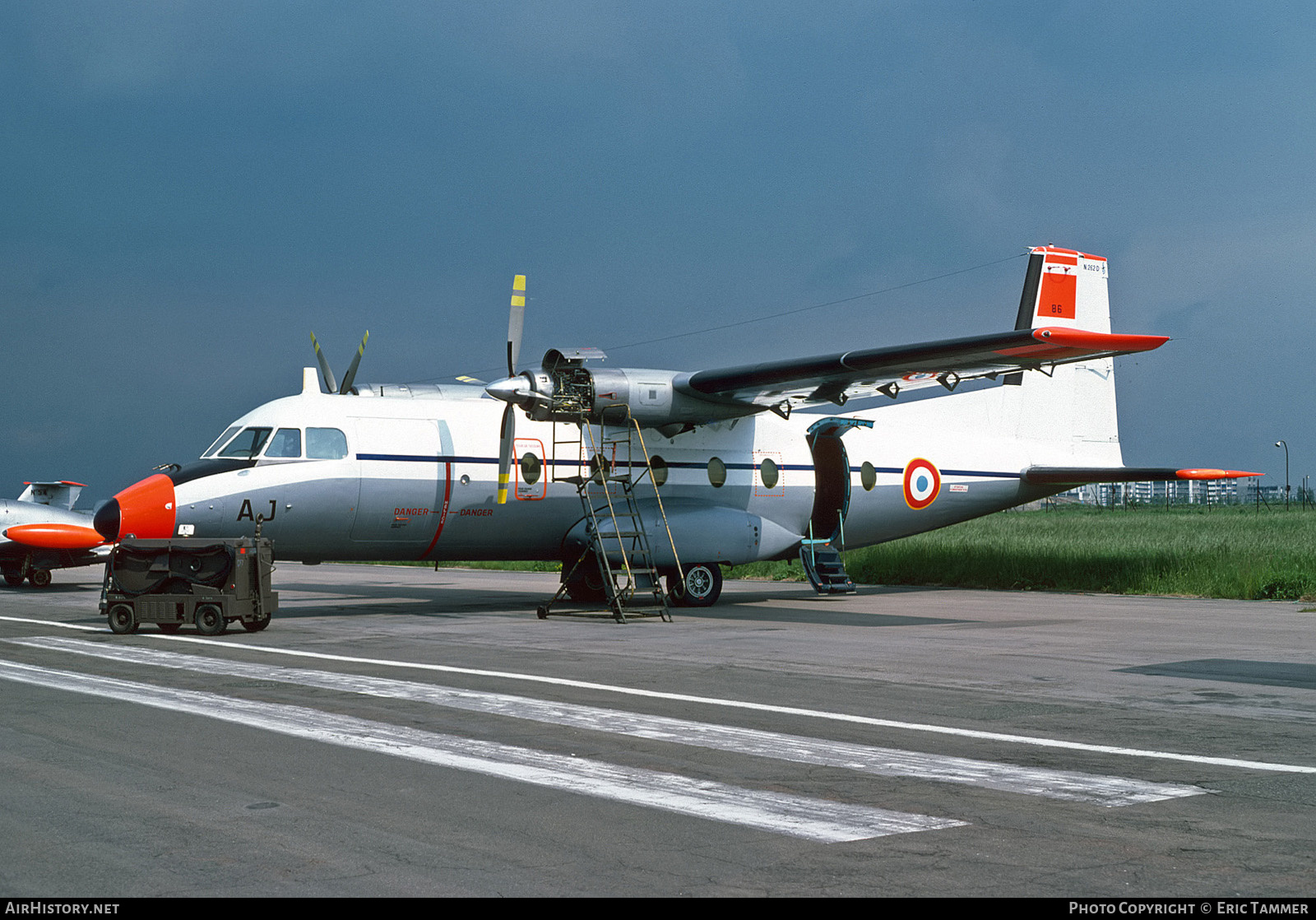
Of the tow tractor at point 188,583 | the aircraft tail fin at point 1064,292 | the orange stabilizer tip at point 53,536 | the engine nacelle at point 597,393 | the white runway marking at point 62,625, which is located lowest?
the white runway marking at point 62,625

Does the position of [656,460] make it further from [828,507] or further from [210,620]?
[210,620]

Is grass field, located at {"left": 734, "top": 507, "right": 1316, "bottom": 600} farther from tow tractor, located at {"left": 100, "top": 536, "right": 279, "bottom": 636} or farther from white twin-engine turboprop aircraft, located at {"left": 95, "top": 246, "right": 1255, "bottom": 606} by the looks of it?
tow tractor, located at {"left": 100, "top": 536, "right": 279, "bottom": 636}

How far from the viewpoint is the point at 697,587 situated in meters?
20.7

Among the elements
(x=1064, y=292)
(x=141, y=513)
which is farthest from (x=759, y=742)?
(x=1064, y=292)

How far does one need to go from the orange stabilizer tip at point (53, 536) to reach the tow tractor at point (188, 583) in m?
11.3

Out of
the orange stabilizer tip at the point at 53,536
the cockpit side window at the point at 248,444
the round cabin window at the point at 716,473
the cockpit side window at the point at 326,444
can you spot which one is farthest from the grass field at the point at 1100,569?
the orange stabilizer tip at the point at 53,536

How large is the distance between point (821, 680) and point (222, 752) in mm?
5544

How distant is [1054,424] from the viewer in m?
25.4

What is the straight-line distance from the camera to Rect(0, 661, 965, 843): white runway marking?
5.63 m

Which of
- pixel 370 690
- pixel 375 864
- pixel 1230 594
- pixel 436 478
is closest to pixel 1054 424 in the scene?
pixel 1230 594

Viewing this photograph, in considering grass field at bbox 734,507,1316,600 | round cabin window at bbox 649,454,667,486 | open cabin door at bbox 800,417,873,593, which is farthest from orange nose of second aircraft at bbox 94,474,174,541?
grass field at bbox 734,507,1316,600

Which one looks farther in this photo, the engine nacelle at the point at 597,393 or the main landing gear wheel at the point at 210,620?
the engine nacelle at the point at 597,393

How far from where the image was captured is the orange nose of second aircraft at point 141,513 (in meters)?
16.5

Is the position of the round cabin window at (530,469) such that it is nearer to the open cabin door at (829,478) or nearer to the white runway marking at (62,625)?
the open cabin door at (829,478)
